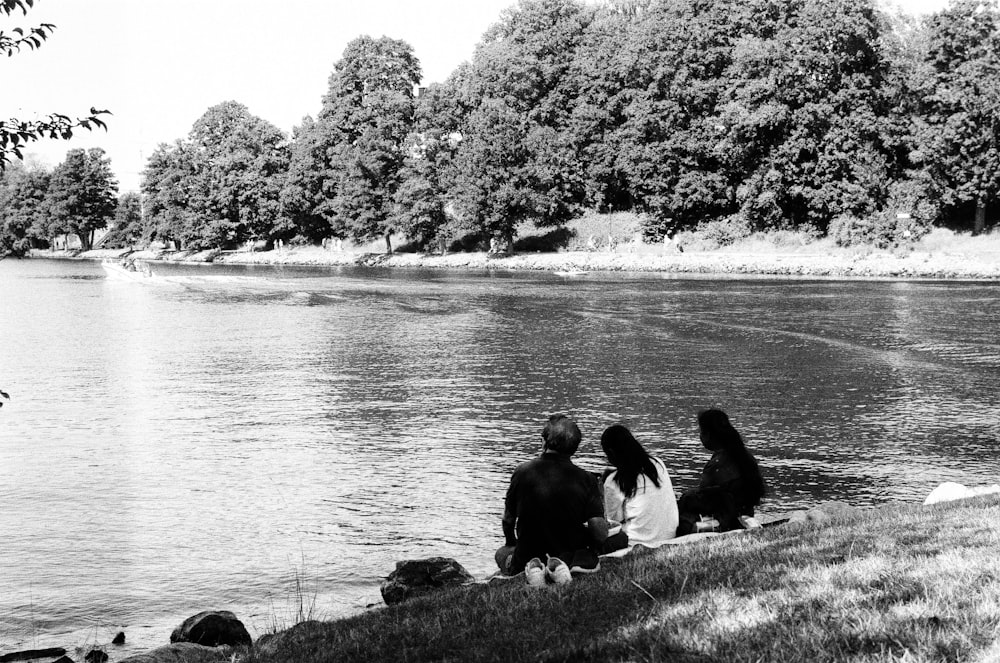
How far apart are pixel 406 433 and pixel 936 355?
64.1ft

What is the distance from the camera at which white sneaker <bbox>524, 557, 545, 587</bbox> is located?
343 inches

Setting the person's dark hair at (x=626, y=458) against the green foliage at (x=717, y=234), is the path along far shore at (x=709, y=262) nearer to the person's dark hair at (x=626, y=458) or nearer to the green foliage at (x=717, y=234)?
the green foliage at (x=717, y=234)

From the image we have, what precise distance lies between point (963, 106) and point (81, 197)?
135 metres

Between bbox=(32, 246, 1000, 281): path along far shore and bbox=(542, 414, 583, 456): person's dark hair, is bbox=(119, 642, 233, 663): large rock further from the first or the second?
bbox=(32, 246, 1000, 281): path along far shore

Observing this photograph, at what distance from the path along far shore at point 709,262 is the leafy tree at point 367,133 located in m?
4.50

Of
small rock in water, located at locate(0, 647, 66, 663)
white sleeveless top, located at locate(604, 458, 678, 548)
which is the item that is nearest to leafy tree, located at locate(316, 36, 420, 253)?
white sleeveless top, located at locate(604, 458, 678, 548)

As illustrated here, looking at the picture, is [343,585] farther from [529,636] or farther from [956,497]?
Answer: [956,497]

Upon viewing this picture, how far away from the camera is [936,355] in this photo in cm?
3225

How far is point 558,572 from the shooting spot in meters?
8.66

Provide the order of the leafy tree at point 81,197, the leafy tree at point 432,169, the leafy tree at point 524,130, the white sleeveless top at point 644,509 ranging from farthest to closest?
the leafy tree at point 81,197 → the leafy tree at point 432,169 → the leafy tree at point 524,130 → the white sleeveless top at point 644,509

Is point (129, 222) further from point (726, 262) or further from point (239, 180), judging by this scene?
point (726, 262)

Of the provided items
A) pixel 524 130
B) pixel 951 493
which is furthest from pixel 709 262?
pixel 951 493

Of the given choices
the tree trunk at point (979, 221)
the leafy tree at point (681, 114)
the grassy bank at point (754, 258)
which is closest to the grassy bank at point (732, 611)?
the grassy bank at point (754, 258)

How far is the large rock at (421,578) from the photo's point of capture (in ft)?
34.5
